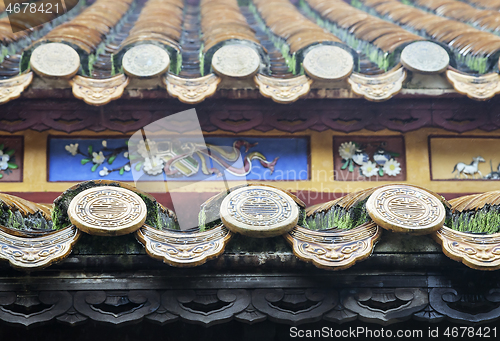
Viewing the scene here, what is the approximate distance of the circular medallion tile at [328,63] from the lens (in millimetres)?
5148

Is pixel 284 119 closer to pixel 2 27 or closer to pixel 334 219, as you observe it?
pixel 334 219

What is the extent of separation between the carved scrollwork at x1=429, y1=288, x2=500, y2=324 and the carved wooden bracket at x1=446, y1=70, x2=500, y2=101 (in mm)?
1841

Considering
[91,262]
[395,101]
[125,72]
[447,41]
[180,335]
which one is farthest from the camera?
[447,41]

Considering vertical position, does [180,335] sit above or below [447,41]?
below

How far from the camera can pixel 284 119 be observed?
575 centimetres

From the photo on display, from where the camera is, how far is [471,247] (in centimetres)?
365

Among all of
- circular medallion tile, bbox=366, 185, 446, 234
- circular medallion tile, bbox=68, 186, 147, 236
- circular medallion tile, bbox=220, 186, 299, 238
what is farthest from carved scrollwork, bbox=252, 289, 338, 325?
circular medallion tile, bbox=68, 186, 147, 236

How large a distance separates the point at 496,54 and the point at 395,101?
85 cm

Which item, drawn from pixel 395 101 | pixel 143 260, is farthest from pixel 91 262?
pixel 395 101

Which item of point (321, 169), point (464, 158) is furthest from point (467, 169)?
point (321, 169)

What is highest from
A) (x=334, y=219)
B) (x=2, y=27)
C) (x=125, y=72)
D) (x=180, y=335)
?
(x=2, y=27)

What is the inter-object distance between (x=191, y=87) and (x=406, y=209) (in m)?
2.07

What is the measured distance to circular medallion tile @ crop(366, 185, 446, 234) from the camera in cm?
365
